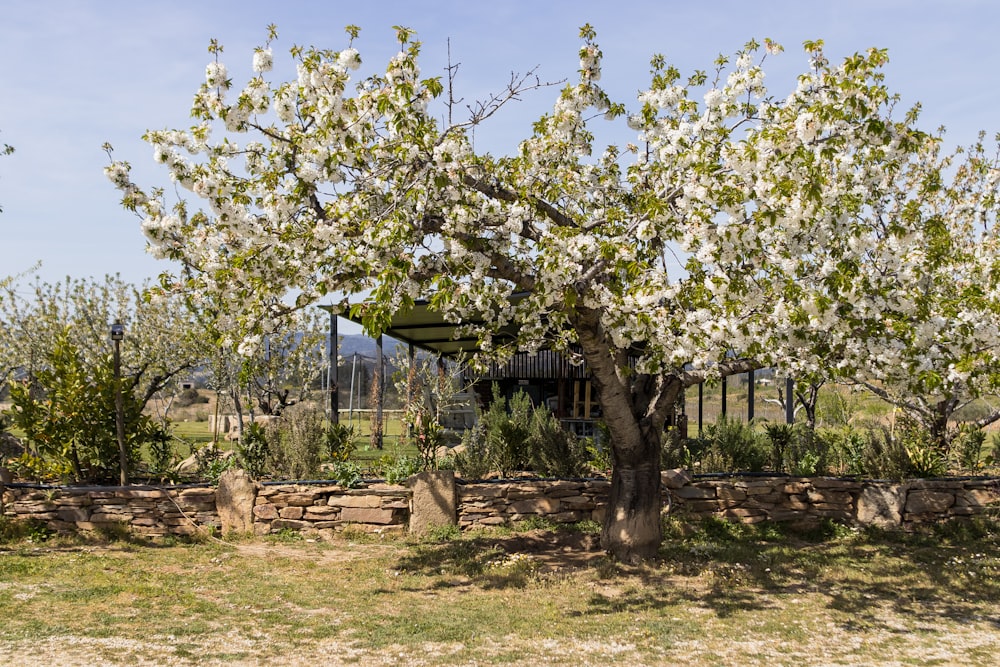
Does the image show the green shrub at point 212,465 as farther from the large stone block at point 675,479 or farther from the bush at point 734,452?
the bush at point 734,452

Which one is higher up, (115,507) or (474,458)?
(474,458)

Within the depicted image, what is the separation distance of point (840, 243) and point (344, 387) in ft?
130

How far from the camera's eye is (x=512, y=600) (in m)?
6.82

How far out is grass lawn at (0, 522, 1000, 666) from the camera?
5406 millimetres

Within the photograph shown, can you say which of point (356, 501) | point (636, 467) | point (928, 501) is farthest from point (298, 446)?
point (928, 501)

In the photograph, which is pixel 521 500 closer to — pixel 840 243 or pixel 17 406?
pixel 840 243

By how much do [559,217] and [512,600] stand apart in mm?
3418

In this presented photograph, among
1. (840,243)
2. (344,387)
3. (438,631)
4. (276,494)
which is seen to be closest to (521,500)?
(276,494)

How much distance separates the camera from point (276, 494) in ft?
30.8

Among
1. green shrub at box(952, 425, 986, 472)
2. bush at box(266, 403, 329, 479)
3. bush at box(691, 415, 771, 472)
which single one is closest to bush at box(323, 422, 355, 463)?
bush at box(266, 403, 329, 479)

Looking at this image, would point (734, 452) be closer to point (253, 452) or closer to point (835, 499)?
point (835, 499)

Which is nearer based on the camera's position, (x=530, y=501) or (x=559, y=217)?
(x=559, y=217)

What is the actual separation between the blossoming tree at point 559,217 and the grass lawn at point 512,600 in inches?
82.2

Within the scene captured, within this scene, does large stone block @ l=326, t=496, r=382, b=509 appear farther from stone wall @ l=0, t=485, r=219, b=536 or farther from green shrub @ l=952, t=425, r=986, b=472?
green shrub @ l=952, t=425, r=986, b=472
